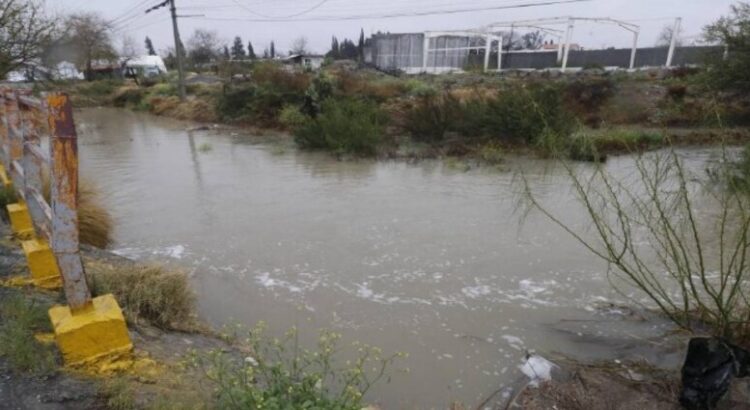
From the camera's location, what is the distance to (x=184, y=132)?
20062mm

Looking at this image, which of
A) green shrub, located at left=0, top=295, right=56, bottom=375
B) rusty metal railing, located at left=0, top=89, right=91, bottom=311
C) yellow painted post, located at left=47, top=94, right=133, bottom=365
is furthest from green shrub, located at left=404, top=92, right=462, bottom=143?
yellow painted post, located at left=47, top=94, right=133, bottom=365

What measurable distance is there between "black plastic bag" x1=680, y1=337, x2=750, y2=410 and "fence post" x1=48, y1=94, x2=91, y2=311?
3.64 m

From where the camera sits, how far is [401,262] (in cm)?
613

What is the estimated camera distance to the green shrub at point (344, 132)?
44.6 feet

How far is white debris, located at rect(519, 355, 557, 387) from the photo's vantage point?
3674 mm

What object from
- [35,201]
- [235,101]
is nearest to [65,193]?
[35,201]

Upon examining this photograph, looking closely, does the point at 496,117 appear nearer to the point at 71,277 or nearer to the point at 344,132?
the point at 344,132

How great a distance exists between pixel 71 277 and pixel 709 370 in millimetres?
3730

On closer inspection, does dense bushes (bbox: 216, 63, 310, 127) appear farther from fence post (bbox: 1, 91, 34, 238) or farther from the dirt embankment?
the dirt embankment

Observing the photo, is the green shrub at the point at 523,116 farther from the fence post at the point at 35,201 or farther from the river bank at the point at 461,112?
the fence post at the point at 35,201

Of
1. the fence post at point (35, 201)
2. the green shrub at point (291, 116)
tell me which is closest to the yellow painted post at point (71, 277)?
the fence post at point (35, 201)

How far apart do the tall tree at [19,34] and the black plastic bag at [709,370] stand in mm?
11158

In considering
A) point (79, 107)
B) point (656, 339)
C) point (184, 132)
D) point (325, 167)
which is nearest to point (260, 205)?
point (325, 167)

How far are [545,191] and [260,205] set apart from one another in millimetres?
5297
